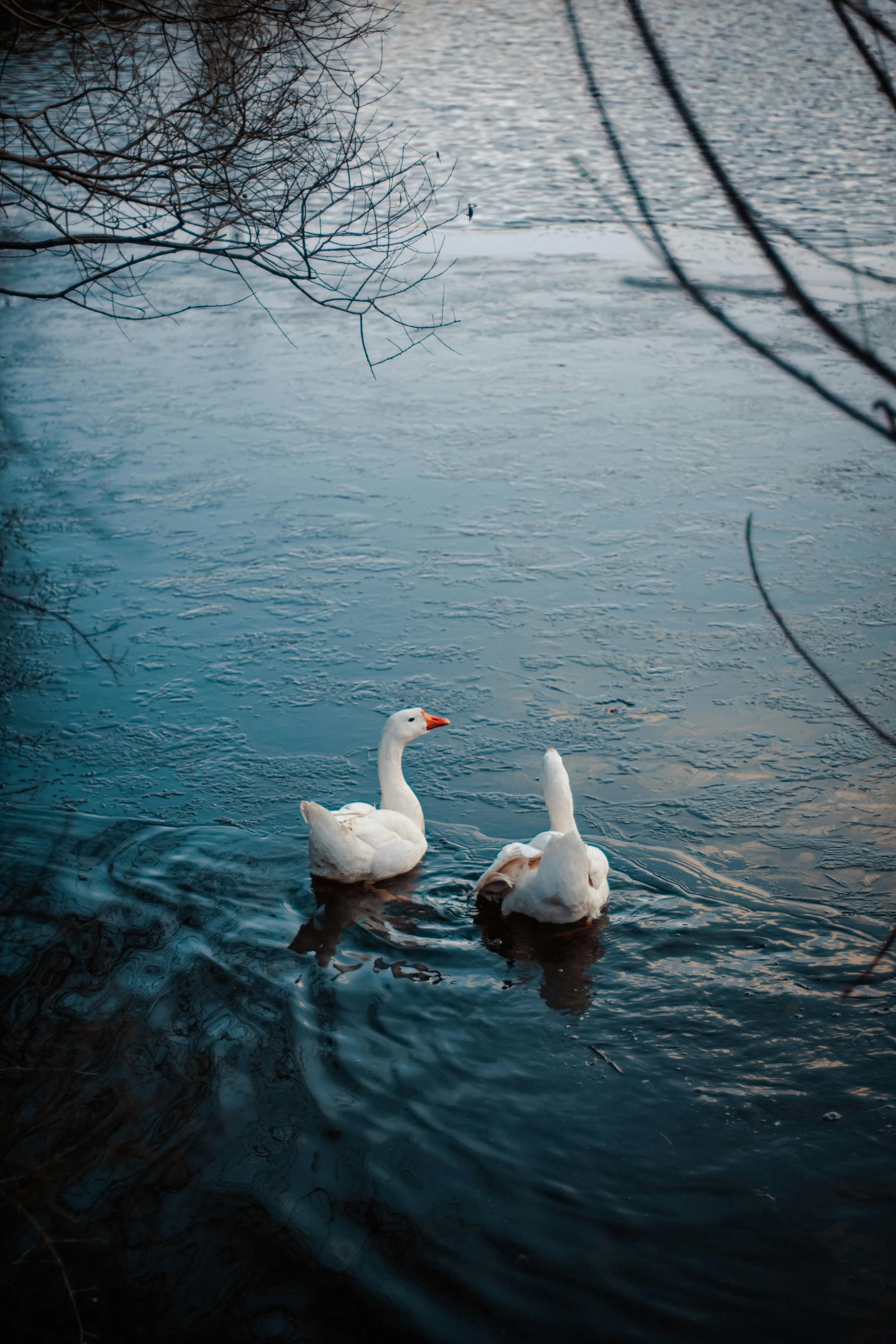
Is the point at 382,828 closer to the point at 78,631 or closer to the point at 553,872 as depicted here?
the point at 553,872

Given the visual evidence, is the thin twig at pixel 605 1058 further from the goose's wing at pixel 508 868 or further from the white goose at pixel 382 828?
the white goose at pixel 382 828

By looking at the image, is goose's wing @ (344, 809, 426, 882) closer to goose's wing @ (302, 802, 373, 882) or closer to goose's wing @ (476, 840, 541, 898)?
goose's wing @ (302, 802, 373, 882)

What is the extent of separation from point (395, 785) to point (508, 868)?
0.83 metres

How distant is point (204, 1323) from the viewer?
345 cm

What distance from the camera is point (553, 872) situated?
5.06 m

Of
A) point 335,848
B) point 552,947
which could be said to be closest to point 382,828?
point 335,848

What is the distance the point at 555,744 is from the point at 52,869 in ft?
8.97

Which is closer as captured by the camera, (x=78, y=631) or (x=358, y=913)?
(x=358, y=913)

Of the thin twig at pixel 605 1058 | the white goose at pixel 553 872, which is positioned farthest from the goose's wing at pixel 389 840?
the thin twig at pixel 605 1058

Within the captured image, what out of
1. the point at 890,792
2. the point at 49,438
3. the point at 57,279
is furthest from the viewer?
the point at 57,279

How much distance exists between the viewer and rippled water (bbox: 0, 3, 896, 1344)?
368 cm

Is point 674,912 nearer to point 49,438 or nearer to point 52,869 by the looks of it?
point 52,869

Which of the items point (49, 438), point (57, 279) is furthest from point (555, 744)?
point (57, 279)

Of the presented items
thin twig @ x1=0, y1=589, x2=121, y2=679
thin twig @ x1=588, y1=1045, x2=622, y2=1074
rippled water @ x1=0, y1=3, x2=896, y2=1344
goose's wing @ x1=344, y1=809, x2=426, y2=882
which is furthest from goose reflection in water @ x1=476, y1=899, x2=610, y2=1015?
thin twig @ x1=0, y1=589, x2=121, y2=679
